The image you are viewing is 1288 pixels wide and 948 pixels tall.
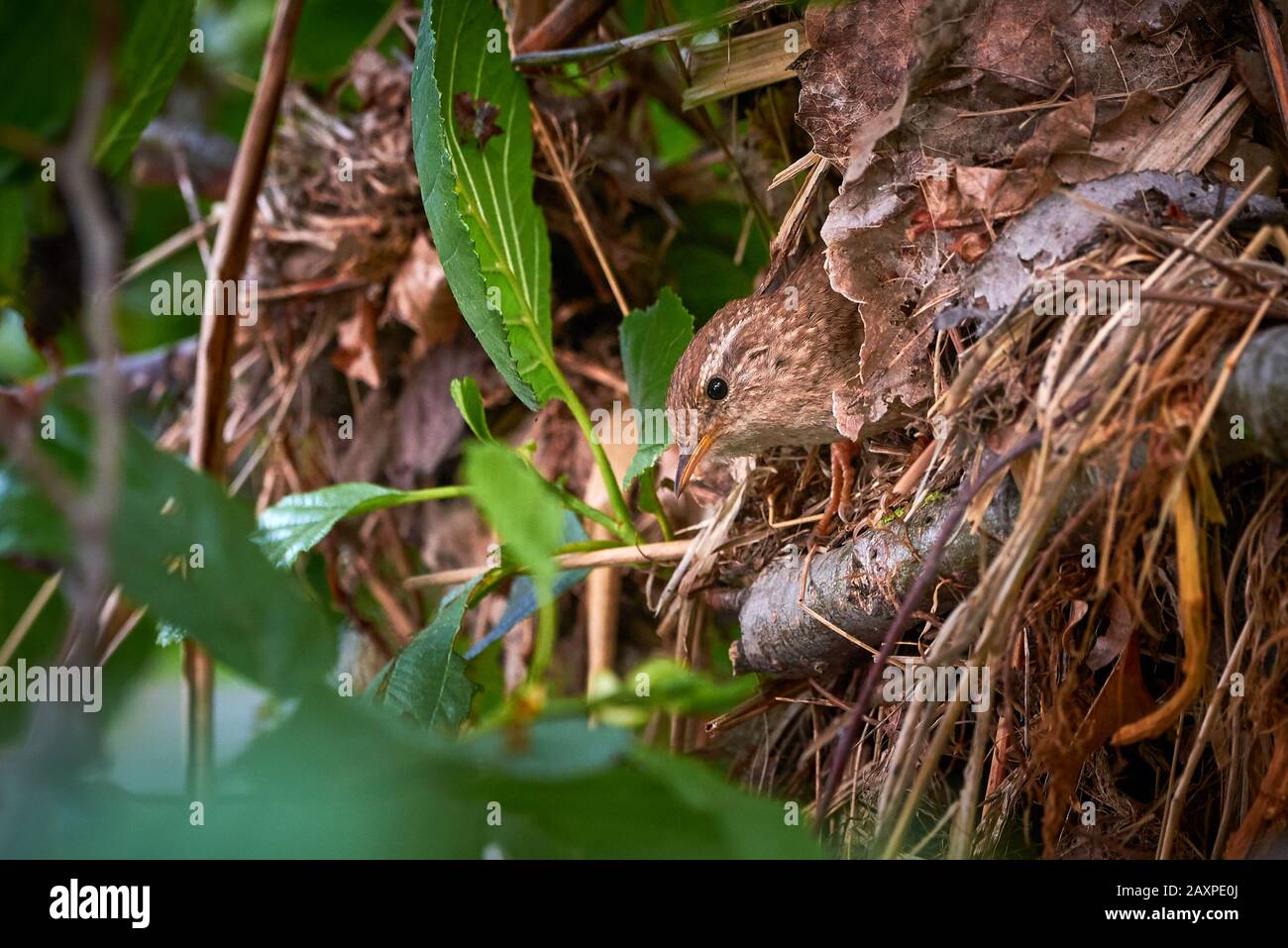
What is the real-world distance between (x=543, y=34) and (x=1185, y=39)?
122 centimetres

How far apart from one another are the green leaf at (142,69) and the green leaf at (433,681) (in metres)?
1.11

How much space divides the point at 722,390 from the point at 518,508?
128cm

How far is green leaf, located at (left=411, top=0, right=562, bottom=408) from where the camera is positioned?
1649 millimetres

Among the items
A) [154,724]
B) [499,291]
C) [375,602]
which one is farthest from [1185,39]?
[154,724]

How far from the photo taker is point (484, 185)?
193 cm

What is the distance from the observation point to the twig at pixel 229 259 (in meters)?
2.28

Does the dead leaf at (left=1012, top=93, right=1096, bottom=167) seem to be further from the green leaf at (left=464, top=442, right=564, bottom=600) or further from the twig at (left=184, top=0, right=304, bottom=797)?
the twig at (left=184, top=0, right=304, bottom=797)

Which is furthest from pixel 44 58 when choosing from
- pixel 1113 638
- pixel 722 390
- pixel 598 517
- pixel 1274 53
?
pixel 1274 53

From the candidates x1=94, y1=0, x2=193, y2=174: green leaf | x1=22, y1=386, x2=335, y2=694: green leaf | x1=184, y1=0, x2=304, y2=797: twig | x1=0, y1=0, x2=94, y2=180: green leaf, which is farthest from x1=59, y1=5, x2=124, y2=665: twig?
x1=184, y1=0, x2=304, y2=797: twig

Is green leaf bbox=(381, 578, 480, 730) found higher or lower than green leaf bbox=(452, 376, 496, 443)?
lower

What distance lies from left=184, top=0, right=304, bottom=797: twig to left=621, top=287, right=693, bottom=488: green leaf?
0.90 m
